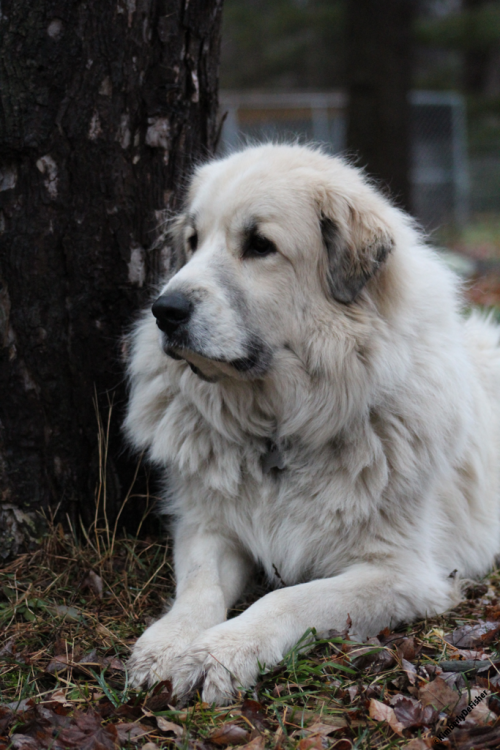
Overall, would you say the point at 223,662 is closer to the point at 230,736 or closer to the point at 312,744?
the point at 230,736

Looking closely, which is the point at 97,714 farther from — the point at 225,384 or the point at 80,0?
the point at 80,0

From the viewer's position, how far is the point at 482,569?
3.57m

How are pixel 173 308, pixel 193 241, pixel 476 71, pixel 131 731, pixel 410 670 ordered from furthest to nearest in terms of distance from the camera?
pixel 476 71 → pixel 193 241 → pixel 173 308 → pixel 410 670 → pixel 131 731

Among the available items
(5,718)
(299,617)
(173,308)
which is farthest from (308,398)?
(5,718)

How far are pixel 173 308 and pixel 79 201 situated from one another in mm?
803

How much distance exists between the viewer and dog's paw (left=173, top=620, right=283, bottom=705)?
7.63 ft

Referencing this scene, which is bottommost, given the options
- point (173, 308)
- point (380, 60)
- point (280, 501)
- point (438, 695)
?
point (438, 695)

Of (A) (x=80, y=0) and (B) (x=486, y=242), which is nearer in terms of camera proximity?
(A) (x=80, y=0)

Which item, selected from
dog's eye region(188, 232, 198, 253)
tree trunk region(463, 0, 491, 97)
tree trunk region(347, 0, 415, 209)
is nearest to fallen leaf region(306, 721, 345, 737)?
dog's eye region(188, 232, 198, 253)

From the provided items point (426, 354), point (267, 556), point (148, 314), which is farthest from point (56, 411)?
point (426, 354)

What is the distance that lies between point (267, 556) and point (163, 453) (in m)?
0.66

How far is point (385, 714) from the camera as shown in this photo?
2193mm

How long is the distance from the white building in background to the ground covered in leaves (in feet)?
42.1

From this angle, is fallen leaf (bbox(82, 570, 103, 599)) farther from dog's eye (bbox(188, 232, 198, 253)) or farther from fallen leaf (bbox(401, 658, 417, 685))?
dog's eye (bbox(188, 232, 198, 253))
